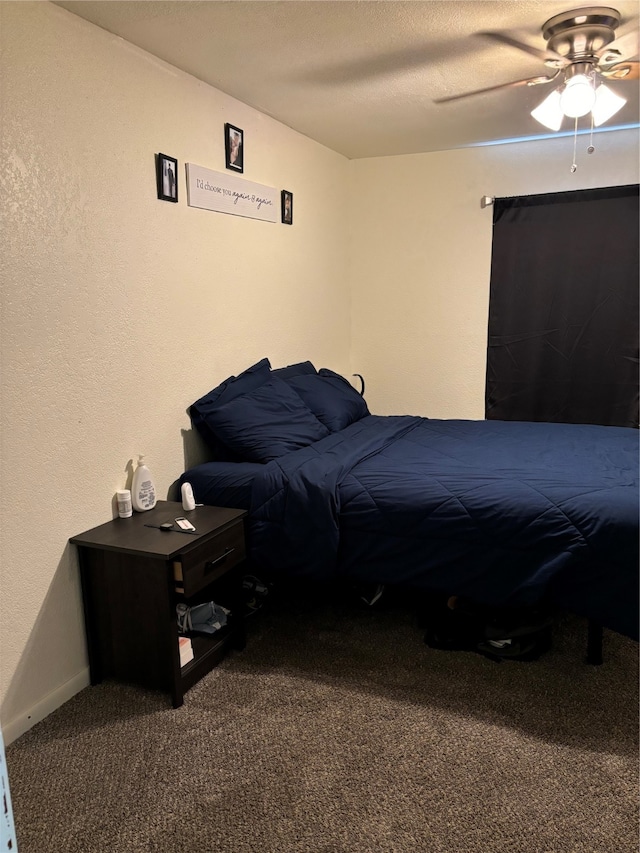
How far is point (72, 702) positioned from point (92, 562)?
19.3 inches

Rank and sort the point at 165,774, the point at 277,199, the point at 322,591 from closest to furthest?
the point at 165,774 → the point at 322,591 → the point at 277,199

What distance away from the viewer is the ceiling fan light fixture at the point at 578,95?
2205 millimetres

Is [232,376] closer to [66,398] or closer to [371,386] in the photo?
[66,398]

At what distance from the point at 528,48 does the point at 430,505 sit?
1802mm

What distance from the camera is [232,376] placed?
3064 mm

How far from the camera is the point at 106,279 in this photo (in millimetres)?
2277

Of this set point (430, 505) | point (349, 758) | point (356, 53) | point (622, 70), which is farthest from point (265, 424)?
point (622, 70)

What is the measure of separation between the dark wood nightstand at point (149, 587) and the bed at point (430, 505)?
0.27 metres

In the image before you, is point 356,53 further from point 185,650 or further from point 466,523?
point 185,650

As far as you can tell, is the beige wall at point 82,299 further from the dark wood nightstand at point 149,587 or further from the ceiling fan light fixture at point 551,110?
the ceiling fan light fixture at point 551,110

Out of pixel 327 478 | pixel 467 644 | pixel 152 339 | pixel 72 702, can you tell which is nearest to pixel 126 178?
pixel 152 339

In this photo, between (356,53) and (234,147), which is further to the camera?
(234,147)

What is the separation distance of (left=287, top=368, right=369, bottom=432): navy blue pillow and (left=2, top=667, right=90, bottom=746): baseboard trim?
1669 millimetres

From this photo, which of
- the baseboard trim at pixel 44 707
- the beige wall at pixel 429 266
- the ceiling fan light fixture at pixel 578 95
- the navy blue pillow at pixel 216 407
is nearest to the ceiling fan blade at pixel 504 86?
the ceiling fan light fixture at pixel 578 95
